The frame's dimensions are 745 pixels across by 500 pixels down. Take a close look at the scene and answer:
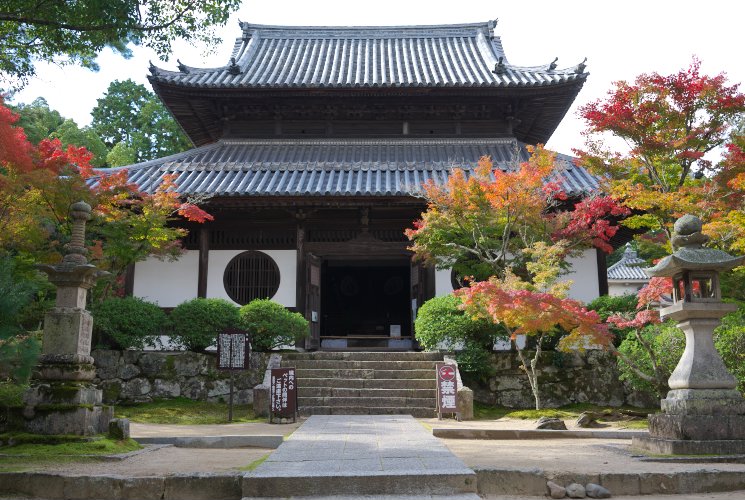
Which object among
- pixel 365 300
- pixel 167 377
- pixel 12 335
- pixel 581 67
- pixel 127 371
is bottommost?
pixel 167 377

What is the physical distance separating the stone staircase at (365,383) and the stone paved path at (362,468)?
156 inches

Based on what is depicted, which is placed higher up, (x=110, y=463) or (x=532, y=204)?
(x=532, y=204)

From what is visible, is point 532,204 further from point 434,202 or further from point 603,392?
point 603,392

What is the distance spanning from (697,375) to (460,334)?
626cm

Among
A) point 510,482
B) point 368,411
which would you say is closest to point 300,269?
point 368,411

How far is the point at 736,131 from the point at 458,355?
6773 mm

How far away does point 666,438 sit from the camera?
734 cm

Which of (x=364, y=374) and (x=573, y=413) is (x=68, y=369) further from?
(x=573, y=413)

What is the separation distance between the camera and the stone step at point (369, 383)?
1267cm

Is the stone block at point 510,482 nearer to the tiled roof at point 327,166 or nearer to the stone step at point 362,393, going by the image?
the stone step at point 362,393

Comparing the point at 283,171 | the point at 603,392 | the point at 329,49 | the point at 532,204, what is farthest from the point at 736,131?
the point at 329,49

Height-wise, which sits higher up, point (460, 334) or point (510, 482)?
point (460, 334)

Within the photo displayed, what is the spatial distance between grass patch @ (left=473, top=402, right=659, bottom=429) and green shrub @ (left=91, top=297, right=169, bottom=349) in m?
7.07

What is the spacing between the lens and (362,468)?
220 inches
